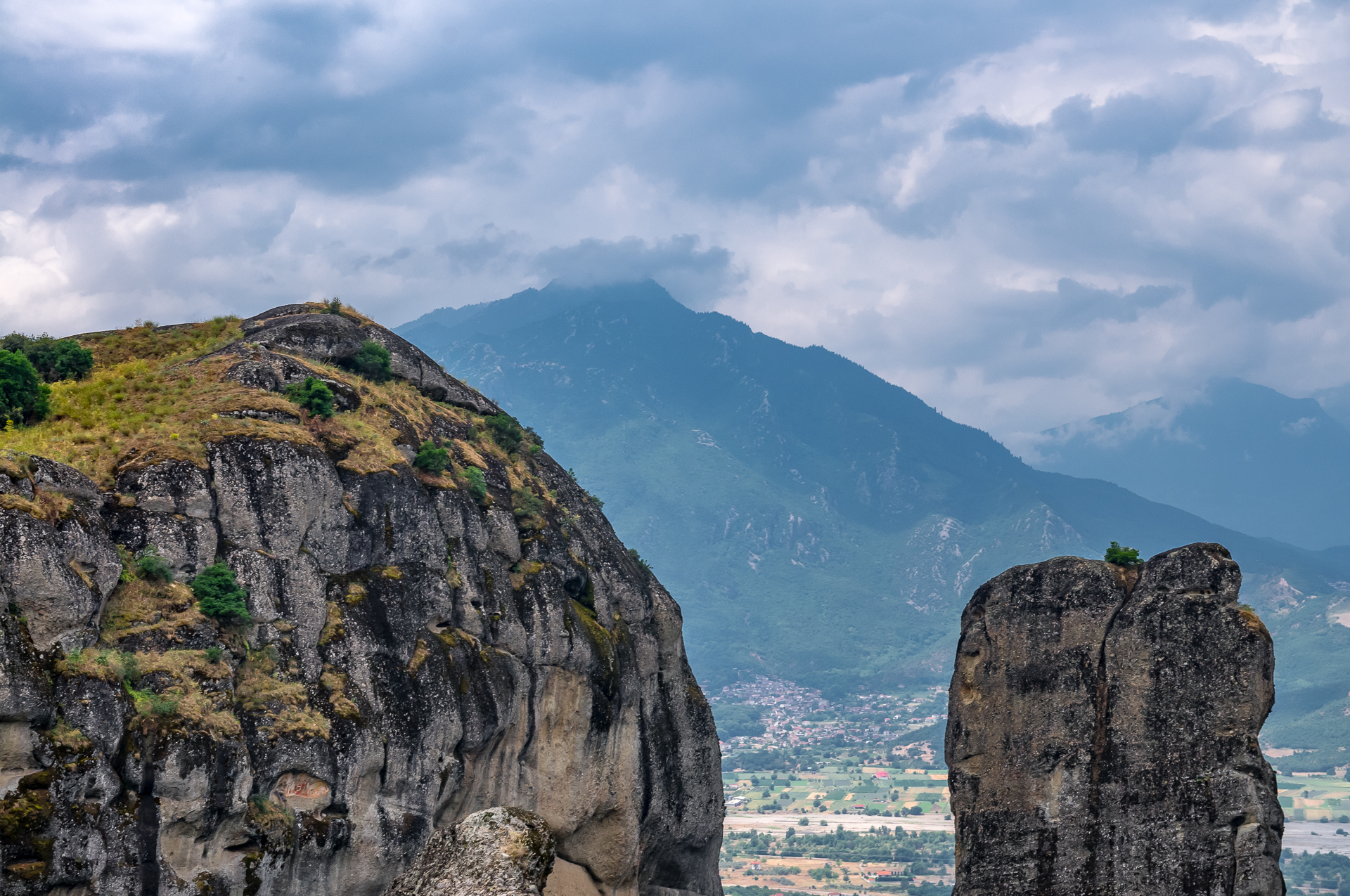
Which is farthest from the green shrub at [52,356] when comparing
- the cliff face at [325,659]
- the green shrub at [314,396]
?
the green shrub at [314,396]

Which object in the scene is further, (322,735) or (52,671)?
(322,735)

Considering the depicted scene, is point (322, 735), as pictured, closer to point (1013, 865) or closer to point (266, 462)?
point (266, 462)

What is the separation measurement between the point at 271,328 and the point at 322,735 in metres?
23.8

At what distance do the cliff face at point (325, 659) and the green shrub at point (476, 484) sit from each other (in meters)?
0.39

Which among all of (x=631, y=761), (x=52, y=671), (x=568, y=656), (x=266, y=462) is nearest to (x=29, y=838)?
(x=52, y=671)

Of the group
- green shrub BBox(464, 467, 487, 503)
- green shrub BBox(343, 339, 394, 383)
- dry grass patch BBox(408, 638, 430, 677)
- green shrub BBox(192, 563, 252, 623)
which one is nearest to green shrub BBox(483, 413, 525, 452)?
green shrub BBox(343, 339, 394, 383)

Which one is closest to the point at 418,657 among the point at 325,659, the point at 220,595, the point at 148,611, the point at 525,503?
the point at 325,659

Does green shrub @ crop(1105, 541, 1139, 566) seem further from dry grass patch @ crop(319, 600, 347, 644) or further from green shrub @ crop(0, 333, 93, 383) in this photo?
green shrub @ crop(0, 333, 93, 383)

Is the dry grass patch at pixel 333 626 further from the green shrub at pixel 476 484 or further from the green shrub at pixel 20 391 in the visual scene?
the green shrub at pixel 20 391

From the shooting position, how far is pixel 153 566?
45.1 m

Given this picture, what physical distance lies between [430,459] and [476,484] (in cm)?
257

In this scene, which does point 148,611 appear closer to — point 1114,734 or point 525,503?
point 525,503

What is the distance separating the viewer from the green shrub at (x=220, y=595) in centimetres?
4556

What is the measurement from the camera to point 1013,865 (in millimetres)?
45625
